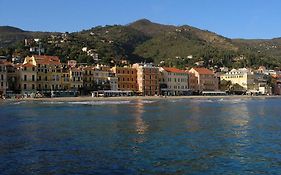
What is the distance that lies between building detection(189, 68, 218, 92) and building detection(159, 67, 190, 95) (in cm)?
759

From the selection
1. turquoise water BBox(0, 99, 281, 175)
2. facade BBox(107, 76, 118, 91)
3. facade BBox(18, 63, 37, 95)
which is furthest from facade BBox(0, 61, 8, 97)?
turquoise water BBox(0, 99, 281, 175)

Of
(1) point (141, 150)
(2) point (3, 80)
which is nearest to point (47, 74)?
(2) point (3, 80)

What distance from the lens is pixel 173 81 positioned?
142375mm

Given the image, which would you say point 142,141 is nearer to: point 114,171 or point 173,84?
point 114,171

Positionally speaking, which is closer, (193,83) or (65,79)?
(65,79)

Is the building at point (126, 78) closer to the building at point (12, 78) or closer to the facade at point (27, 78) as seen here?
the facade at point (27, 78)

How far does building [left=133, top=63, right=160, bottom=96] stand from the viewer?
431 ft

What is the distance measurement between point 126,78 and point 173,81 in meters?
18.8

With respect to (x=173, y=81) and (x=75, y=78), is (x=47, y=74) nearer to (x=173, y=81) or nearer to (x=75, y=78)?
(x=75, y=78)

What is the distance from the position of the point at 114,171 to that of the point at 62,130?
1578cm

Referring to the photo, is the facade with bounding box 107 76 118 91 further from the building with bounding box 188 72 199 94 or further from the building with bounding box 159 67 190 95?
the building with bounding box 188 72 199 94

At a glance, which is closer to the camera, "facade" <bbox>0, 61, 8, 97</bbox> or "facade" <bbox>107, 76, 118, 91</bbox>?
"facade" <bbox>0, 61, 8, 97</bbox>

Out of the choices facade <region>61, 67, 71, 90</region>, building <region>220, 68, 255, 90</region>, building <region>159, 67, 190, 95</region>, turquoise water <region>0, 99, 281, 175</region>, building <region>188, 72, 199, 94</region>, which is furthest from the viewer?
building <region>220, 68, 255, 90</region>

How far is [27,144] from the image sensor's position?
88.6 feet
